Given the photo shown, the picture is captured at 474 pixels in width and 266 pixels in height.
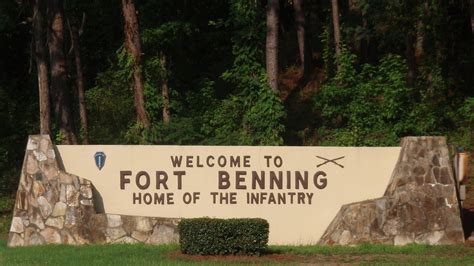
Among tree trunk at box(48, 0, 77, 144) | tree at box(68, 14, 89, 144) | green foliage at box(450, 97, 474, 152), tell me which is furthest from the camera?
tree at box(68, 14, 89, 144)

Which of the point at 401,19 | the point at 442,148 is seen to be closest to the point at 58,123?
the point at 401,19

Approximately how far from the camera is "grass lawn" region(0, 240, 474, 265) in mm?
18016

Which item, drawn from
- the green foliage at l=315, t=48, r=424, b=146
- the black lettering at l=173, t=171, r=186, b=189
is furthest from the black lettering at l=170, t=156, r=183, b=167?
the green foliage at l=315, t=48, r=424, b=146

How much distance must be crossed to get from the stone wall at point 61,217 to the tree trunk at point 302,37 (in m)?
19.1

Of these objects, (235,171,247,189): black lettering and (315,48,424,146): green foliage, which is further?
(315,48,424,146): green foliage

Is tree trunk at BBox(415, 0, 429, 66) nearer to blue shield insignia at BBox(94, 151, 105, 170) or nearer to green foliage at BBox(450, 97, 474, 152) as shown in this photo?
green foliage at BBox(450, 97, 474, 152)

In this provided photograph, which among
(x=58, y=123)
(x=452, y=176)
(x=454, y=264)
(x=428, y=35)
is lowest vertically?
(x=454, y=264)

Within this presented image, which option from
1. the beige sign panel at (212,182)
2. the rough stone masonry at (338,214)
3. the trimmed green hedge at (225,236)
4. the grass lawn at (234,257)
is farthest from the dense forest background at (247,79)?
the trimmed green hedge at (225,236)

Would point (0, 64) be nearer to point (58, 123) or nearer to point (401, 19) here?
point (58, 123)

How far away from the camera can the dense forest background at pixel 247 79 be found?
30.5m

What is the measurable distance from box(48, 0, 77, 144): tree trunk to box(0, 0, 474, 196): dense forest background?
0.04m

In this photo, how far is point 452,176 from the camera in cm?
2139

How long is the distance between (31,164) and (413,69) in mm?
16957

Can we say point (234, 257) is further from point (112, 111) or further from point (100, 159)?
point (112, 111)
